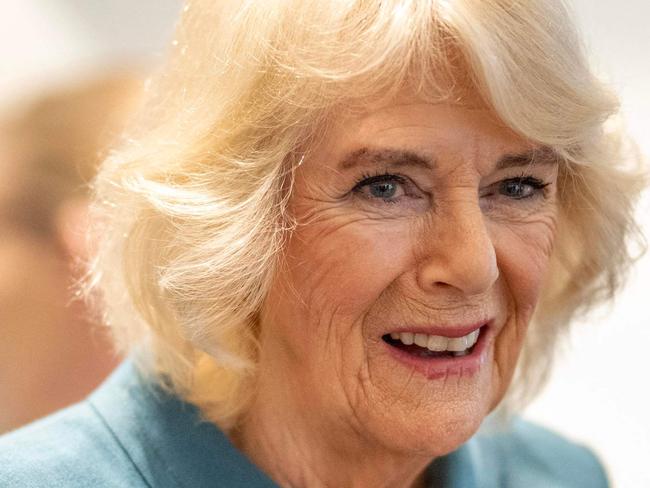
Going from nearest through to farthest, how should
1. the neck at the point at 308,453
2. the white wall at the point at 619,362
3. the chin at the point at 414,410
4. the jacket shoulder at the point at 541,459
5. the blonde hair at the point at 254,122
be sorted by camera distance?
the blonde hair at the point at 254,122, the chin at the point at 414,410, the neck at the point at 308,453, the jacket shoulder at the point at 541,459, the white wall at the point at 619,362

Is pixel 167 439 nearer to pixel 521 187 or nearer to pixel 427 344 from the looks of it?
pixel 427 344

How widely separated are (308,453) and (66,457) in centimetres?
35

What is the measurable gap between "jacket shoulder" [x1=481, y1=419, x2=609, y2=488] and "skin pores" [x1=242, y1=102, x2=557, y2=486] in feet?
1.35

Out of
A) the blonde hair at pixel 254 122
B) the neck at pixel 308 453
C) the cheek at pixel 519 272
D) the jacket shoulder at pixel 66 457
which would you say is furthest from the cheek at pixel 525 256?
the jacket shoulder at pixel 66 457

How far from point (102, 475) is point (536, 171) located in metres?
0.75

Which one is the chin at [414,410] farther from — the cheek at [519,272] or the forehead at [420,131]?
the forehead at [420,131]

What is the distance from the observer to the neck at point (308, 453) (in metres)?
1.50

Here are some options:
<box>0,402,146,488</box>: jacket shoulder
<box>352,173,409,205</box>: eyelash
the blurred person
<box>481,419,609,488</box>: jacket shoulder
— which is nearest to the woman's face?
<box>352,173,409,205</box>: eyelash

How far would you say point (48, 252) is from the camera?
256cm

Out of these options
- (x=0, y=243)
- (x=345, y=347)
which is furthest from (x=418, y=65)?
(x=0, y=243)

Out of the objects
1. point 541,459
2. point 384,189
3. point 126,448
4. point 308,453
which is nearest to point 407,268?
point 384,189

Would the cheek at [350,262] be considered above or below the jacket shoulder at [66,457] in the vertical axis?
above

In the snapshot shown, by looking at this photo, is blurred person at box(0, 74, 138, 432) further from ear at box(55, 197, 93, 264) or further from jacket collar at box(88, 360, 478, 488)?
jacket collar at box(88, 360, 478, 488)

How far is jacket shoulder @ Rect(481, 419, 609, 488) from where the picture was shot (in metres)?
1.86
